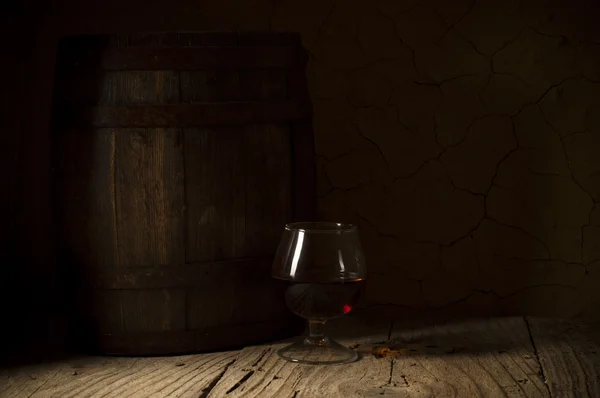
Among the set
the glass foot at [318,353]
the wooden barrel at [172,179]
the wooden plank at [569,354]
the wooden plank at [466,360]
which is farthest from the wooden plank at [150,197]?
the wooden plank at [569,354]

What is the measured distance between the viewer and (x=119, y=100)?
1906 mm

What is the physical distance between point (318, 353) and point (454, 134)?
0.78m

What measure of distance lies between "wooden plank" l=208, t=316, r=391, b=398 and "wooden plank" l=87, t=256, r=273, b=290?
0.20 meters

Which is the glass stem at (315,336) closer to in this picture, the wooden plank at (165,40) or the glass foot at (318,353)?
the glass foot at (318,353)

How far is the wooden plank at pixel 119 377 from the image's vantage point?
1745mm

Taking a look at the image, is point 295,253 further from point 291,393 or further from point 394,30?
point 394,30

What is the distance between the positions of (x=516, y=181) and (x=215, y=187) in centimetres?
90

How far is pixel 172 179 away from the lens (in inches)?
75.4

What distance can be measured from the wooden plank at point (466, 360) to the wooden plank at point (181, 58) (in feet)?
2.54

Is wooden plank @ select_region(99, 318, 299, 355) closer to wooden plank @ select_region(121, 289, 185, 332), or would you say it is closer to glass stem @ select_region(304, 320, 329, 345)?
wooden plank @ select_region(121, 289, 185, 332)

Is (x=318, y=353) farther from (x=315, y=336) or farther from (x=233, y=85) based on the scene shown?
(x=233, y=85)

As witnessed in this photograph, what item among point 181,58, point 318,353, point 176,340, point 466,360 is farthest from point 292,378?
point 181,58

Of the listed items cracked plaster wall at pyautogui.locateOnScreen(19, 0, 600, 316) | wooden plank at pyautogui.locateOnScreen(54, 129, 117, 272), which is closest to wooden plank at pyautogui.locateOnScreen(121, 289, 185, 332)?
wooden plank at pyautogui.locateOnScreen(54, 129, 117, 272)

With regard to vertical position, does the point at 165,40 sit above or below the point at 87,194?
above
